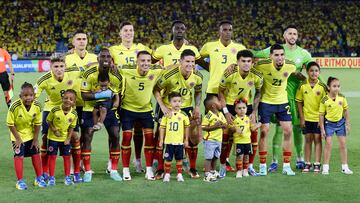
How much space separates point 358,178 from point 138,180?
3.31 m

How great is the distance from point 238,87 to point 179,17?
37.3 metres

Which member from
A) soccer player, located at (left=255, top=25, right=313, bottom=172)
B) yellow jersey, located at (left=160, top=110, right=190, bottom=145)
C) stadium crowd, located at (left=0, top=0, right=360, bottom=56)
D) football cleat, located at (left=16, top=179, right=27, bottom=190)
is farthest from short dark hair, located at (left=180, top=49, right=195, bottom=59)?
stadium crowd, located at (left=0, top=0, right=360, bottom=56)

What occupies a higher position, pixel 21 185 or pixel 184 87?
pixel 184 87

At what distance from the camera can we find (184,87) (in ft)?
30.6

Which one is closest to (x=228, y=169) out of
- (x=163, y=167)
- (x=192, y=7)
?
(x=163, y=167)

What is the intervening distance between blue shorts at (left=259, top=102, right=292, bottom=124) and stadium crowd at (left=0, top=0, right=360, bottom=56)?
31920 mm

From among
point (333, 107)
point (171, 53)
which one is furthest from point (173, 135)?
point (333, 107)

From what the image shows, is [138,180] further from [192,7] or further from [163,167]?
[192,7]

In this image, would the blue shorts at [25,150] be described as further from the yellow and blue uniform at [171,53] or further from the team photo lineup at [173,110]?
the yellow and blue uniform at [171,53]

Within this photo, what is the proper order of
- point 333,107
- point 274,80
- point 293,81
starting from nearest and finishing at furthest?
point 333,107
point 274,80
point 293,81

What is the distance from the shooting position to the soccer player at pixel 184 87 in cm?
916

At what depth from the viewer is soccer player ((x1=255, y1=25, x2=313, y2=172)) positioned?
9938mm

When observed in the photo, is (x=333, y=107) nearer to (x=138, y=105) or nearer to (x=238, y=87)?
(x=238, y=87)

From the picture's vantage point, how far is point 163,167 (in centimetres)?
938
